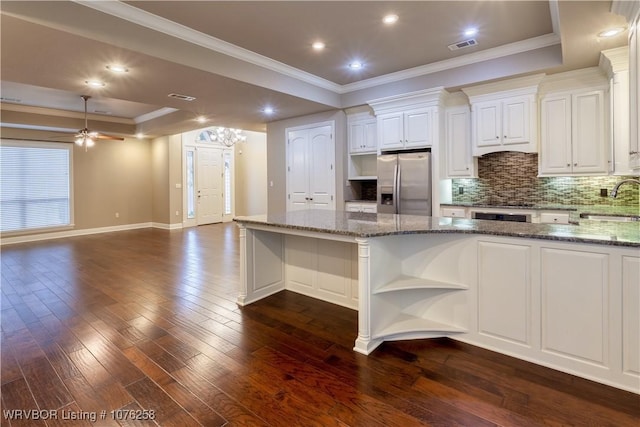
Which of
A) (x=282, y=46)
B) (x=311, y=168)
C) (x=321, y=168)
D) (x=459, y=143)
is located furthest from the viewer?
(x=311, y=168)

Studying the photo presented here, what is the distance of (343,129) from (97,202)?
6745 millimetres

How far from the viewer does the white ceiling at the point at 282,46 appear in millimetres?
2885

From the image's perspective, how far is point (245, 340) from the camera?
2.63m

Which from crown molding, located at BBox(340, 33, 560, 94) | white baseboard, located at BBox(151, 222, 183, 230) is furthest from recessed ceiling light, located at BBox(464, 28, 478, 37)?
white baseboard, located at BBox(151, 222, 183, 230)

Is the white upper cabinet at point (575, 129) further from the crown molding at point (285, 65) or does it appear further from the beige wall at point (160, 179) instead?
the beige wall at point (160, 179)

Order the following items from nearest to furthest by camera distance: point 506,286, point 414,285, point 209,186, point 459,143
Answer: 1. point 506,286
2. point 414,285
3. point 459,143
4. point 209,186

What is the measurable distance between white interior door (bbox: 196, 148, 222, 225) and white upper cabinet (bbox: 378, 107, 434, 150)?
645cm

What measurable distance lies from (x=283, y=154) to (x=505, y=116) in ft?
12.4

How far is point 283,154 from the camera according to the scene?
6.43 metres

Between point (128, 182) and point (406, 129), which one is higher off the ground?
point (406, 129)

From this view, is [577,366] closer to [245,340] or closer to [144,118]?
[245,340]

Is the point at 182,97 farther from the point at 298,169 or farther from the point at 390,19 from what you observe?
the point at 390,19

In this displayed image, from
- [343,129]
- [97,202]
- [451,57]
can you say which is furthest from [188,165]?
[451,57]

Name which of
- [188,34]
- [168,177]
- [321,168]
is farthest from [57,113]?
[321,168]
